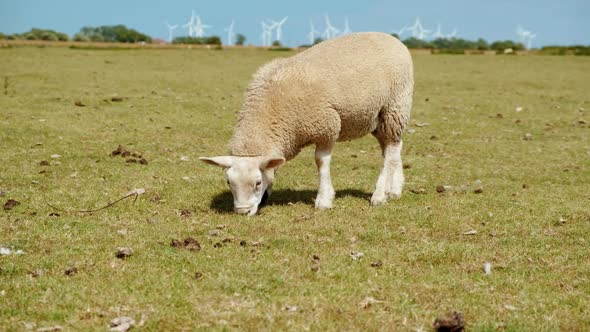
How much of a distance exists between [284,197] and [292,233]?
288 cm

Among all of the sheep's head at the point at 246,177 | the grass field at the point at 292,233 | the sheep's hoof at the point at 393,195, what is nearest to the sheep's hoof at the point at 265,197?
the grass field at the point at 292,233

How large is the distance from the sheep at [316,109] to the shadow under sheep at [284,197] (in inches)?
29.0

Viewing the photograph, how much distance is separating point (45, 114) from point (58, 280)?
16.8 meters

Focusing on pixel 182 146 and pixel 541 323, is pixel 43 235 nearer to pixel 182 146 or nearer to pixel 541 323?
pixel 541 323

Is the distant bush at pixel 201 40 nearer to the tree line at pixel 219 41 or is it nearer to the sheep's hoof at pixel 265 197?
the tree line at pixel 219 41

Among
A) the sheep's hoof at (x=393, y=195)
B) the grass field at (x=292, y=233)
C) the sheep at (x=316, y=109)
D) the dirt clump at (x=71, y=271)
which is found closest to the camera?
the grass field at (x=292, y=233)

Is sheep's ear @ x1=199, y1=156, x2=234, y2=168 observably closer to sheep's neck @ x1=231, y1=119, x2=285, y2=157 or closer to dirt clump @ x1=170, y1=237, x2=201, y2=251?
sheep's neck @ x1=231, y1=119, x2=285, y2=157

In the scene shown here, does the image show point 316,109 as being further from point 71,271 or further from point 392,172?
point 71,271

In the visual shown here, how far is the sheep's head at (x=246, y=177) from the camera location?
10250 millimetres

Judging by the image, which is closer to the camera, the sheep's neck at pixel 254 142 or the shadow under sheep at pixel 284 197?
the sheep's neck at pixel 254 142

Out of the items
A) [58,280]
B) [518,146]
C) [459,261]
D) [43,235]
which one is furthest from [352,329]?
[518,146]

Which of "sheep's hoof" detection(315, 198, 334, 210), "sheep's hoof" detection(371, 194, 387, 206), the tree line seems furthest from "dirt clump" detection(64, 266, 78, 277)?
the tree line

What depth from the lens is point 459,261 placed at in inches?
336

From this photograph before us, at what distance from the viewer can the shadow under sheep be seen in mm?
11602
